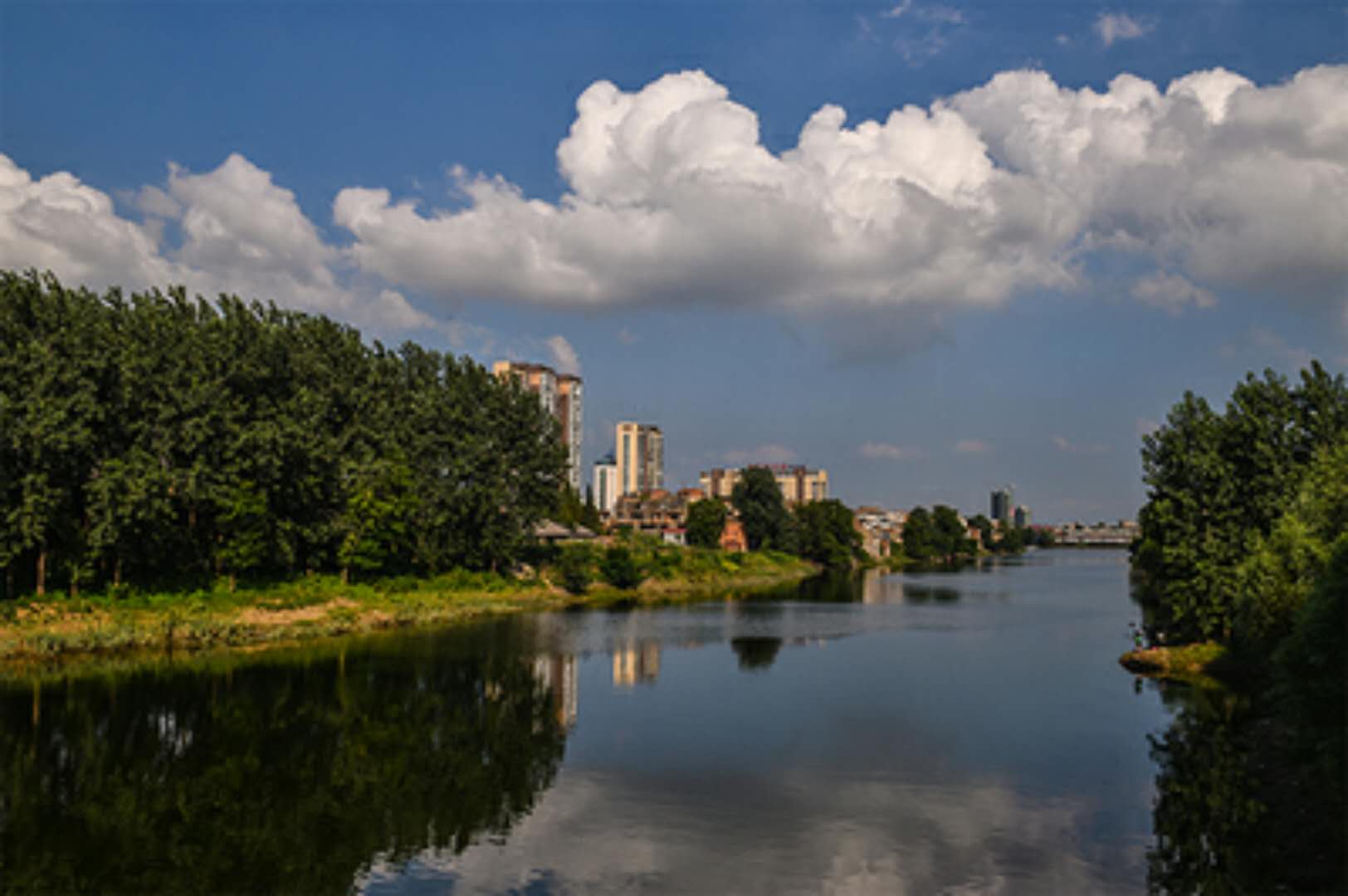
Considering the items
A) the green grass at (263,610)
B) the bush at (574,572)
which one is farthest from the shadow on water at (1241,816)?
the bush at (574,572)

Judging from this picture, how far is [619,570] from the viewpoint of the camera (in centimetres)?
9675

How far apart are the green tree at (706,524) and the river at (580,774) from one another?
3398 inches

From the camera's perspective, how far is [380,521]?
7319 cm

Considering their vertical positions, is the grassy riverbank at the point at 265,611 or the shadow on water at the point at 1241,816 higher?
the grassy riverbank at the point at 265,611

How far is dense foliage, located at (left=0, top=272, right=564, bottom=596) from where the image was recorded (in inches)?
2025

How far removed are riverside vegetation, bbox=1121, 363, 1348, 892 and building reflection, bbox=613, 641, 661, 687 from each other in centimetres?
2306

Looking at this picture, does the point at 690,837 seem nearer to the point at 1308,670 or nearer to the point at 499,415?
the point at 1308,670

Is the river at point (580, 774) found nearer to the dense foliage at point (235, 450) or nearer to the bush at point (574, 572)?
the dense foliage at point (235, 450)

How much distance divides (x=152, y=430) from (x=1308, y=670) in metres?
56.7

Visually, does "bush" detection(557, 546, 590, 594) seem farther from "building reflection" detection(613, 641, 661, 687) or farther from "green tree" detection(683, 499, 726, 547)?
"green tree" detection(683, 499, 726, 547)

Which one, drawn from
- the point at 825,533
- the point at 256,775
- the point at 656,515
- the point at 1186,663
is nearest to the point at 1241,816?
the point at 1186,663

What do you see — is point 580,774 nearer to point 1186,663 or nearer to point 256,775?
point 256,775

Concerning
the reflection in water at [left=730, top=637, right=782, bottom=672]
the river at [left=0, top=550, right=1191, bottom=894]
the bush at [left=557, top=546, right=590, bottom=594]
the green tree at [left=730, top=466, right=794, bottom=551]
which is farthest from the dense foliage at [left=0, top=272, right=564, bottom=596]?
the green tree at [left=730, top=466, right=794, bottom=551]

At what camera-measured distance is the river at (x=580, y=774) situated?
73.5ft
